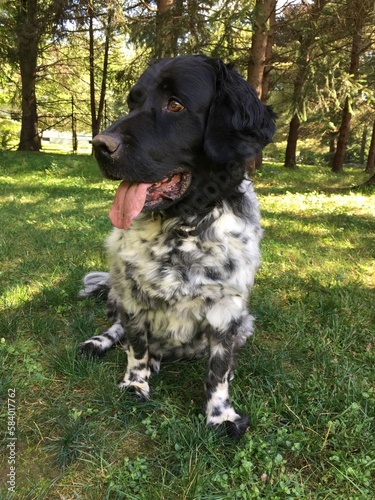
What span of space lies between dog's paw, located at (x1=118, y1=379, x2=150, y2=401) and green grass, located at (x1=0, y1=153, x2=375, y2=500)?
6 centimetres

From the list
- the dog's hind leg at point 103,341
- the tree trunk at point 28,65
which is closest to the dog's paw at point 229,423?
the dog's hind leg at point 103,341

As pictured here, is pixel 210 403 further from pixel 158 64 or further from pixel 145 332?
pixel 158 64

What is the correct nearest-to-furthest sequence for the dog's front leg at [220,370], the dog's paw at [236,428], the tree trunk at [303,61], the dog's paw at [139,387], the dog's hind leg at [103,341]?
1. the dog's paw at [236,428]
2. the dog's front leg at [220,370]
3. the dog's paw at [139,387]
4. the dog's hind leg at [103,341]
5. the tree trunk at [303,61]

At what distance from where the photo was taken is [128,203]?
1.98 m

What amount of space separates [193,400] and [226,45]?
8.47 metres

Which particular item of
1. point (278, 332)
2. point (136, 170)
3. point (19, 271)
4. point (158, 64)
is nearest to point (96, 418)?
point (136, 170)

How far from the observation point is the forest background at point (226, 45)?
8.10 m

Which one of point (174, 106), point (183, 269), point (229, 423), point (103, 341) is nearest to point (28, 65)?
point (103, 341)

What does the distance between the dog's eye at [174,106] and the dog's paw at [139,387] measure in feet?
4.89

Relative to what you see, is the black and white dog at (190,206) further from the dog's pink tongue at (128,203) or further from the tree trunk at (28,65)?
the tree trunk at (28,65)

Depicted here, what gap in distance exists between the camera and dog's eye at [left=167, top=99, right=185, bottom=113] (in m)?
1.97

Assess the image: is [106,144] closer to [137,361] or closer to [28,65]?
[137,361]

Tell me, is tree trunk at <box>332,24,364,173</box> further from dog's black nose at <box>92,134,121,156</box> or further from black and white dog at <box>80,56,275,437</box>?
dog's black nose at <box>92,134,121,156</box>

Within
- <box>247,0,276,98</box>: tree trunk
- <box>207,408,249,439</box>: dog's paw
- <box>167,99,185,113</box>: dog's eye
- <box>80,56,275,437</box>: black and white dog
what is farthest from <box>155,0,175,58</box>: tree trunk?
<box>207,408,249,439</box>: dog's paw
